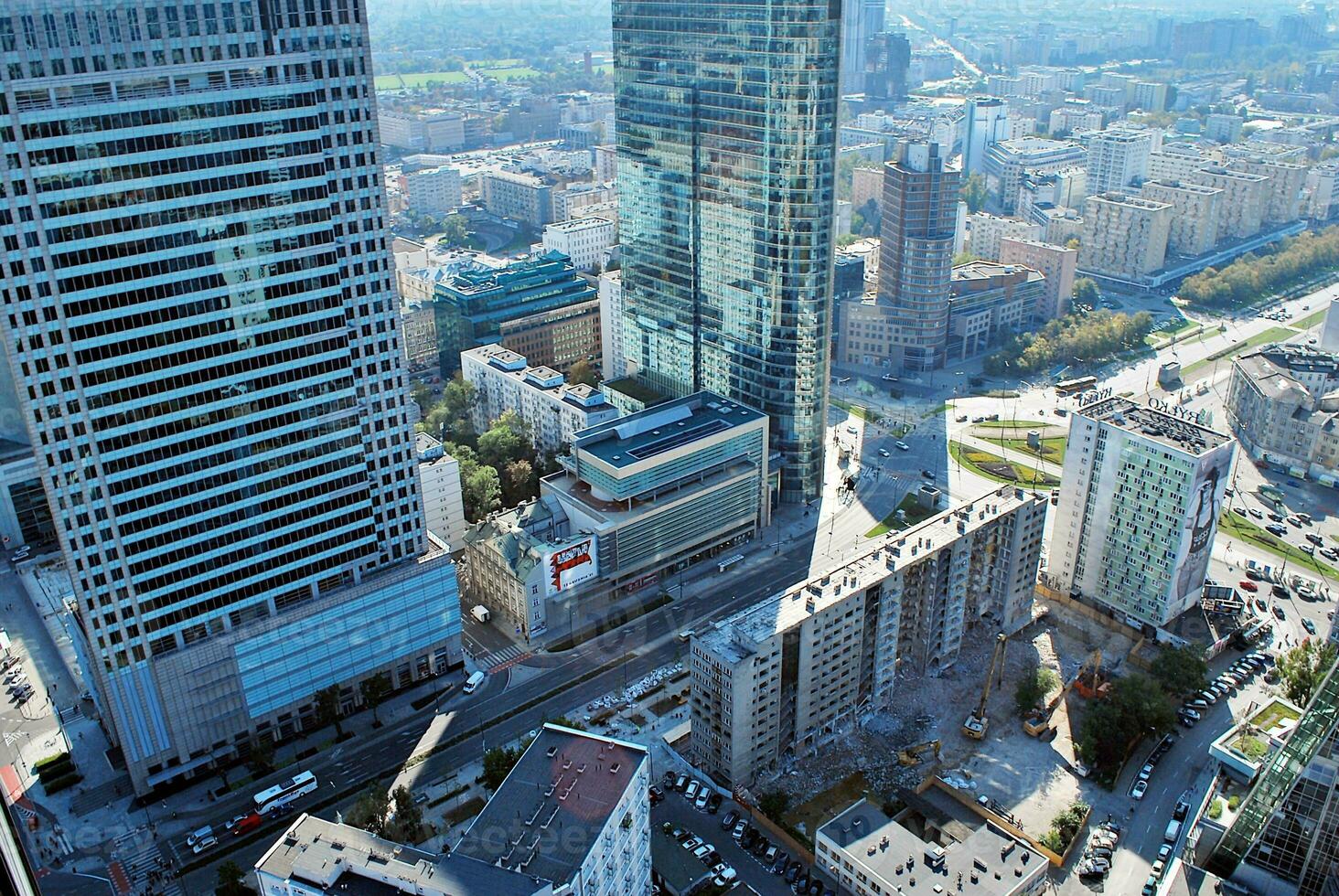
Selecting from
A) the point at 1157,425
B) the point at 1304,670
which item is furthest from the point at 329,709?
the point at 1304,670

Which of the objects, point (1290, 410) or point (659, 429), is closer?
point (659, 429)

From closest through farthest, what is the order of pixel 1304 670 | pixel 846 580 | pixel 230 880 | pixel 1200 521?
pixel 230 880, pixel 846 580, pixel 1304 670, pixel 1200 521

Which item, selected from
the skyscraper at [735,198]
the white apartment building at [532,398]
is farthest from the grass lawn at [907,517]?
the white apartment building at [532,398]

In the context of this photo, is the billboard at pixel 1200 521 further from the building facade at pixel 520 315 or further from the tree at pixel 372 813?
the building facade at pixel 520 315

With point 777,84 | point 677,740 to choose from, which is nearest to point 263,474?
point 677,740

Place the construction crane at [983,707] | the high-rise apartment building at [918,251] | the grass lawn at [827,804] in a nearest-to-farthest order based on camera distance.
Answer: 1. the grass lawn at [827,804]
2. the construction crane at [983,707]
3. the high-rise apartment building at [918,251]

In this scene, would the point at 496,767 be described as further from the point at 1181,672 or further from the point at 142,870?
the point at 1181,672
